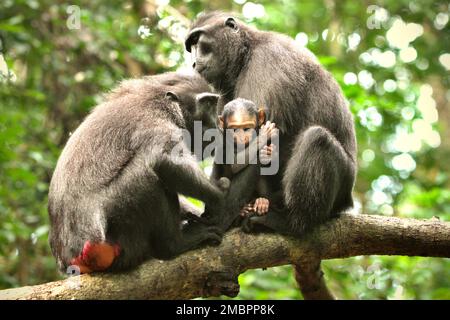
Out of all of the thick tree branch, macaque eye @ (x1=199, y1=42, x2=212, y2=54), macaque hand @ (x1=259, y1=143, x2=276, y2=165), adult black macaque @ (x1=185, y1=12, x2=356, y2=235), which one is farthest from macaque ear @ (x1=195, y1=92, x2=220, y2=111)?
the thick tree branch

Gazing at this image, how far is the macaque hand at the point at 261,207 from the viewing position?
539cm

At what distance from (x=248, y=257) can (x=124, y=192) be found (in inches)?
49.3

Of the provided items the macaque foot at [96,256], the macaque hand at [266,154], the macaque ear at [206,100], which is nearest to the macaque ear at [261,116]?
the macaque hand at [266,154]

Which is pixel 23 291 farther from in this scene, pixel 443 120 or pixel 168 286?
pixel 443 120

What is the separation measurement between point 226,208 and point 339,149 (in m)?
1.26

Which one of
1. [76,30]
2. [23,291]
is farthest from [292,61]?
[76,30]

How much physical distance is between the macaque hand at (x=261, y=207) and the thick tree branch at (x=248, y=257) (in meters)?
0.22

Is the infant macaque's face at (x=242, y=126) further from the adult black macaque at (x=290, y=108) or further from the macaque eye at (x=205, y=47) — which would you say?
the macaque eye at (x=205, y=47)

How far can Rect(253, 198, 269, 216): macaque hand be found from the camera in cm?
539

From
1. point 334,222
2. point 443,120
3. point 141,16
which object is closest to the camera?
point 334,222

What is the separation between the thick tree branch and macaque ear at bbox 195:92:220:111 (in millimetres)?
1265

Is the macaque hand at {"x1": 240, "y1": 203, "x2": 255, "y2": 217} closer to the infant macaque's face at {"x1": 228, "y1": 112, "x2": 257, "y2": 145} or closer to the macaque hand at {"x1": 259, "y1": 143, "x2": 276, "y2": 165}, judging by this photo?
the macaque hand at {"x1": 259, "y1": 143, "x2": 276, "y2": 165}

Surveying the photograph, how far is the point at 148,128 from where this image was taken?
199 inches

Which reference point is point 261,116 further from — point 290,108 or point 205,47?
point 205,47
